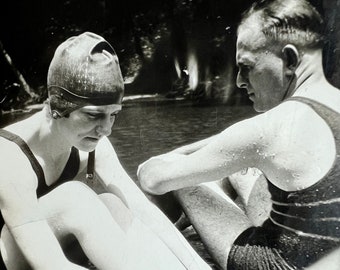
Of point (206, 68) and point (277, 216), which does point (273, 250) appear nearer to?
point (277, 216)

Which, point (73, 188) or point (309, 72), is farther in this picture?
point (73, 188)

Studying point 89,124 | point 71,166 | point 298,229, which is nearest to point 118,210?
point 71,166

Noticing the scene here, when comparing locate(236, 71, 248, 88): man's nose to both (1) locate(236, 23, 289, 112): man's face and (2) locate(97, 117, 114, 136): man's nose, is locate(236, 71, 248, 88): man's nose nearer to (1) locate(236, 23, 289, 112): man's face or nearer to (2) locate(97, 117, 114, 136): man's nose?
(1) locate(236, 23, 289, 112): man's face

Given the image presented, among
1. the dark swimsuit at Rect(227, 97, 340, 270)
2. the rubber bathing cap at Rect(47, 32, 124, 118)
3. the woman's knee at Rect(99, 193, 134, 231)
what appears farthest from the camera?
the woman's knee at Rect(99, 193, 134, 231)

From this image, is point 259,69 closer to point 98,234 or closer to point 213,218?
point 213,218

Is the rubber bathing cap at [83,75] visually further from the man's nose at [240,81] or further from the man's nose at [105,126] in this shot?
the man's nose at [240,81]

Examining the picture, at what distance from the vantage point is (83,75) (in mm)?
1806

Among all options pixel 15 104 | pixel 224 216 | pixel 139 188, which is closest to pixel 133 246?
pixel 139 188

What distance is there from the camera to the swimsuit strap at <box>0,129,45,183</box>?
1.87 meters

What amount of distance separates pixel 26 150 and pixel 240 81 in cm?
83

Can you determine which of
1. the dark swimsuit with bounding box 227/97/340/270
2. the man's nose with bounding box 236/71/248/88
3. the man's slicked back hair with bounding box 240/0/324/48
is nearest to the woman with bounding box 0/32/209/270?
the dark swimsuit with bounding box 227/97/340/270

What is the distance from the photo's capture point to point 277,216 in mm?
1784

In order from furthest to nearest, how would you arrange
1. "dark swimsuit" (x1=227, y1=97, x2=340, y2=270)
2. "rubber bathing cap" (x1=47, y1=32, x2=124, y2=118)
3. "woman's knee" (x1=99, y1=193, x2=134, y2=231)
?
"woman's knee" (x1=99, y1=193, x2=134, y2=231) → "rubber bathing cap" (x1=47, y1=32, x2=124, y2=118) → "dark swimsuit" (x1=227, y1=97, x2=340, y2=270)

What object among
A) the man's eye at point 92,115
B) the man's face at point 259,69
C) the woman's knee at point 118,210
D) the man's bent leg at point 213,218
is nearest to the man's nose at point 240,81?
the man's face at point 259,69
